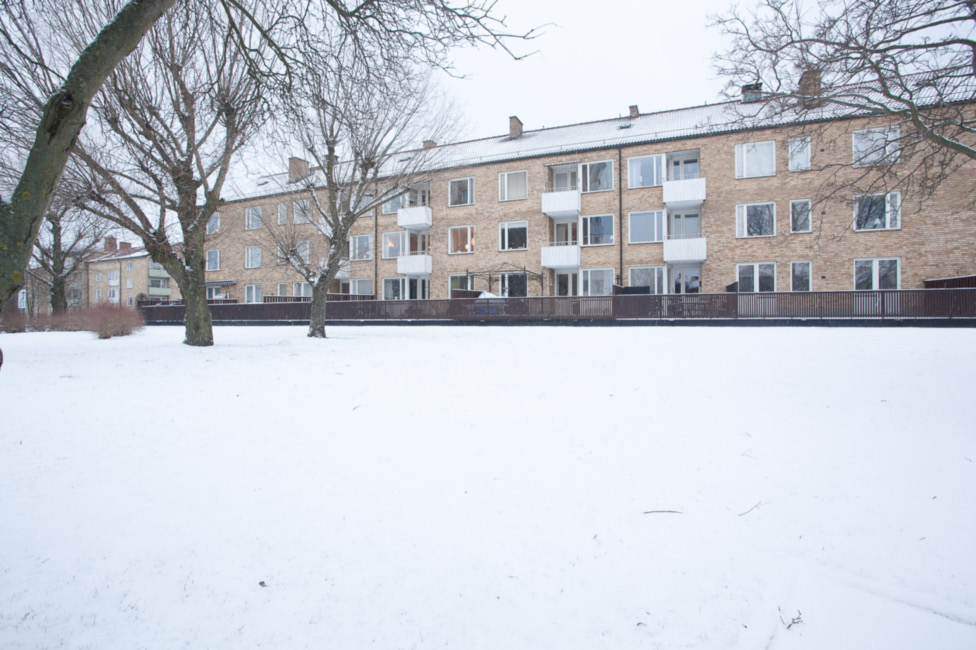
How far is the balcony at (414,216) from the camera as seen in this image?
28703 mm

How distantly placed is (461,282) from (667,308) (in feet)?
Answer: 42.1

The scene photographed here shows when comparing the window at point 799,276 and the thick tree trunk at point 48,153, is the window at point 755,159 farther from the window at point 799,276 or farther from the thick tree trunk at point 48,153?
the thick tree trunk at point 48,153

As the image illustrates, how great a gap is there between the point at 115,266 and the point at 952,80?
73004 millimetres

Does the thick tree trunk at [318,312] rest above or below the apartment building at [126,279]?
below

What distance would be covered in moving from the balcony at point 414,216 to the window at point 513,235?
444cm

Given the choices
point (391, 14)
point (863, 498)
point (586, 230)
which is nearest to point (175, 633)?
point (863, 498)

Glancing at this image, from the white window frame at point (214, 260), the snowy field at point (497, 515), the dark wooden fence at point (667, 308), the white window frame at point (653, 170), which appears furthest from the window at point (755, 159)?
the white window frame at point (214, 260)

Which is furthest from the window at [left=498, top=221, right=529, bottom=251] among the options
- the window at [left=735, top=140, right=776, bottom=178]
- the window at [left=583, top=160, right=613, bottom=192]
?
the window at [left=735, top=140, right=776, bottom=178]

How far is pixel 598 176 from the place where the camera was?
85.5 ft

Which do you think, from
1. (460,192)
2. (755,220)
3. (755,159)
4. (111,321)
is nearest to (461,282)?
(460,192)

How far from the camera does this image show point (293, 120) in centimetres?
579

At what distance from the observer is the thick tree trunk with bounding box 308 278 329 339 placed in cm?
1565

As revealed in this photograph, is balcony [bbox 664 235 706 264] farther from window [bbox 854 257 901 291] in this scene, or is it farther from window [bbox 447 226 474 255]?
window [bbox 447 226 474 255]

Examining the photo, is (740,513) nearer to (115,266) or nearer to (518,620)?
(518,620)
